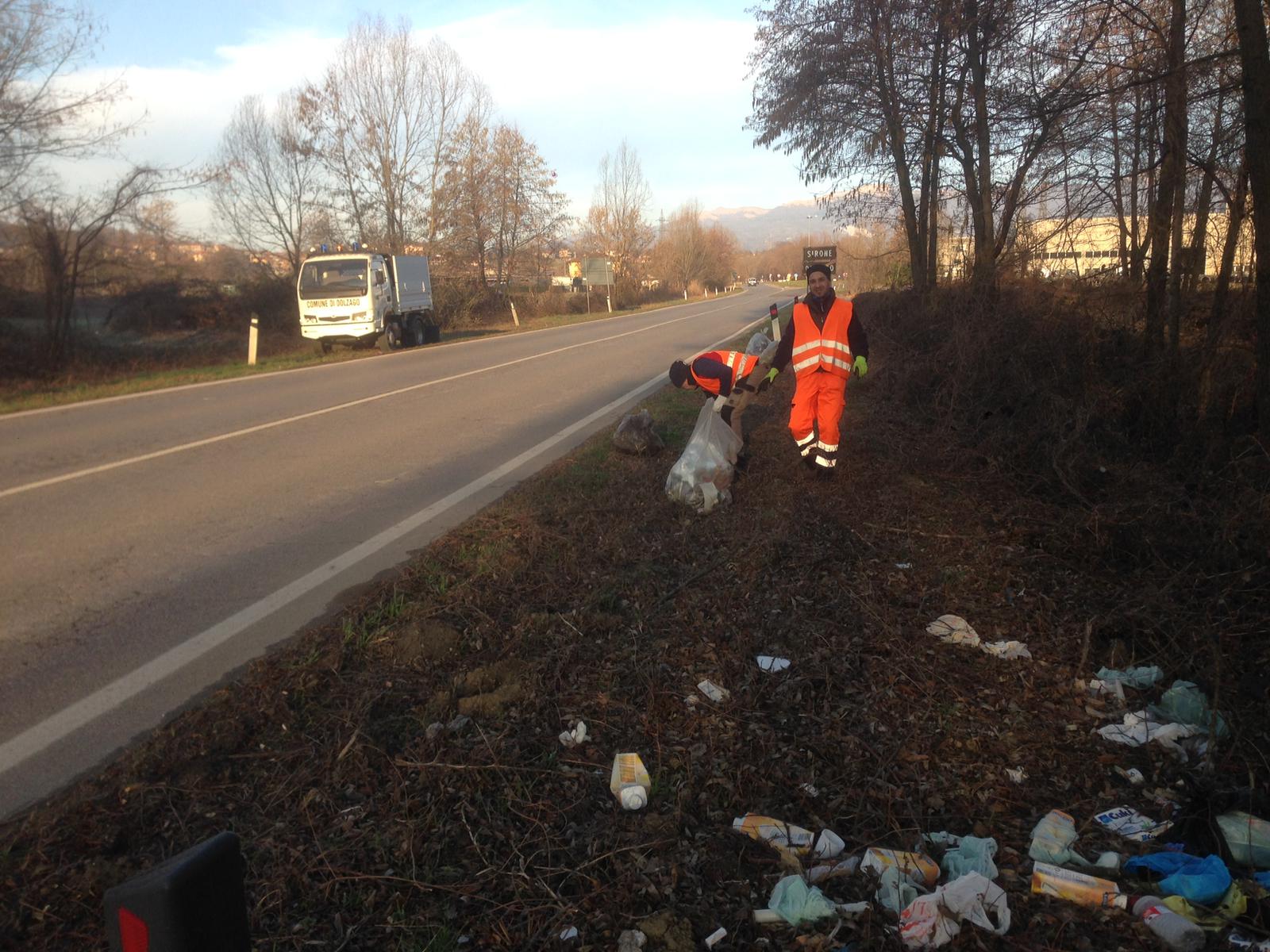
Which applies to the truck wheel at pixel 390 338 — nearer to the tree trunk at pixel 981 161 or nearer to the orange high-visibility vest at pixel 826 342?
the tree trunk at pixel 981 161

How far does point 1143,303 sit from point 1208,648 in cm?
763

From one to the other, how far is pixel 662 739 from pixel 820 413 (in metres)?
3.96

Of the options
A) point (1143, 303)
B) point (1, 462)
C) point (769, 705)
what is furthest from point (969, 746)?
point (1, 462)

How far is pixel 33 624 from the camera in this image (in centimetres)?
467

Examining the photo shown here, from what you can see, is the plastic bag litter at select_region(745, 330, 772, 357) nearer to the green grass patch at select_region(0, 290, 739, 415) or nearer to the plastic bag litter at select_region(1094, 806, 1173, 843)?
the plastic bag litter at select_region(1094, 806, 1173, 843)

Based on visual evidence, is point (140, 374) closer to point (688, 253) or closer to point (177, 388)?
point (177, 388)

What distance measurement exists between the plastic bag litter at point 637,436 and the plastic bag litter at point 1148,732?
496cm

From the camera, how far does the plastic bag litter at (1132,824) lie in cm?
283

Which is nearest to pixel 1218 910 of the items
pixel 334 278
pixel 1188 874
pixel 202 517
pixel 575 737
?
pixel 1188 874

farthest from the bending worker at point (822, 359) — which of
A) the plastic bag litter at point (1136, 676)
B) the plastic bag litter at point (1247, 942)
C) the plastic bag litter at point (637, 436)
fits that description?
the plastic bag litter at point (1247, 942)

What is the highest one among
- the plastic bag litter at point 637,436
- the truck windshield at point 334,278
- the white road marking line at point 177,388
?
the truck windshield at point 334,278

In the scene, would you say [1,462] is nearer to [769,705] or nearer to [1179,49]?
[769,705]

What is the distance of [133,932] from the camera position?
1.03 meters

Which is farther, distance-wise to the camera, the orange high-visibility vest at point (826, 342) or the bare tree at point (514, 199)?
the bare tree at point (514, 199)
